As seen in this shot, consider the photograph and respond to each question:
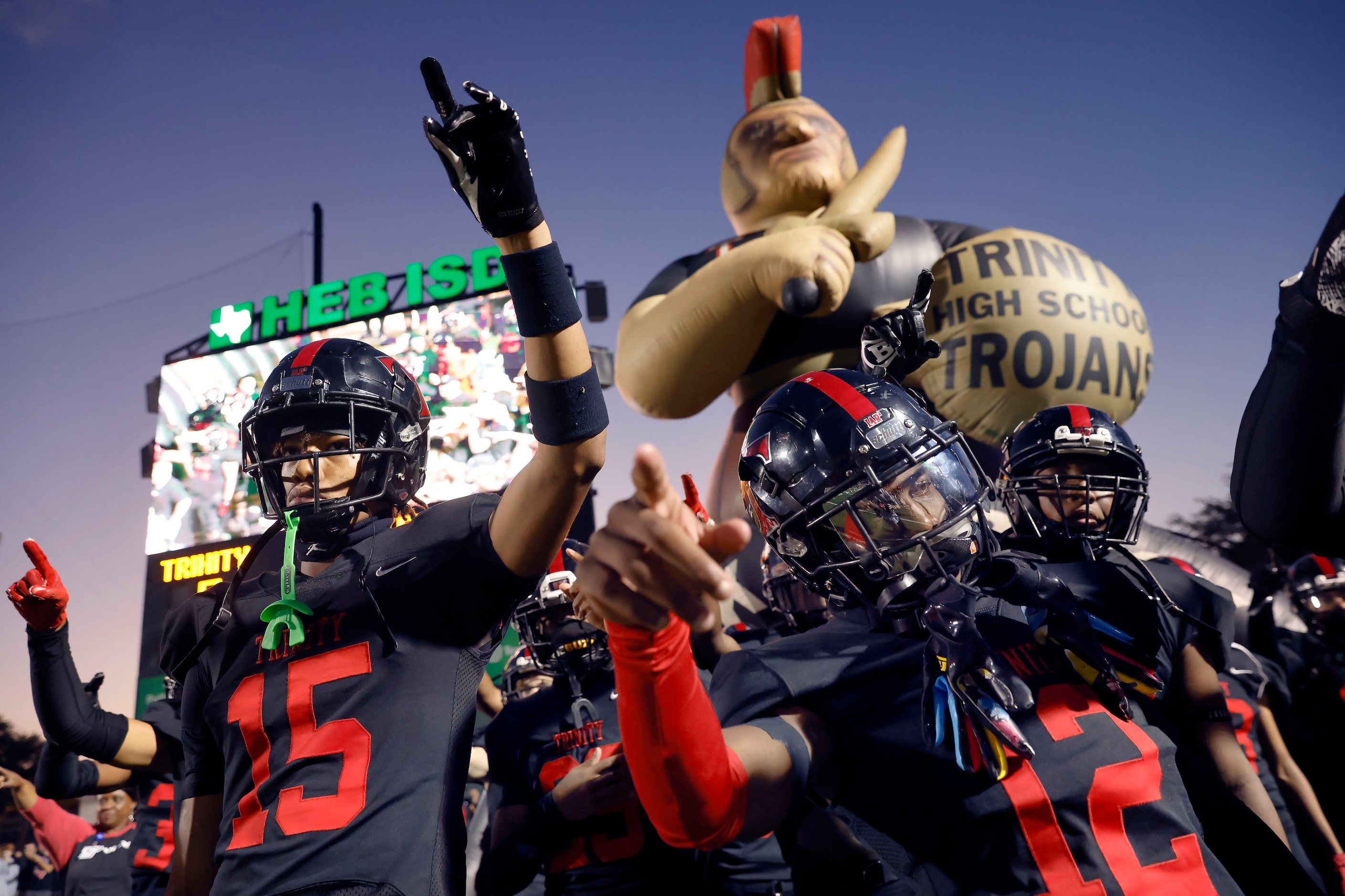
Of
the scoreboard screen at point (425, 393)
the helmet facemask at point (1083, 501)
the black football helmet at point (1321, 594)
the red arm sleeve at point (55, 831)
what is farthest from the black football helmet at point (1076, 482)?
the scoreboard screen at point (425, 393)

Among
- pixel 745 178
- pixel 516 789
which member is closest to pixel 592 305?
pixel 745 178

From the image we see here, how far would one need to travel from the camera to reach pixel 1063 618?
2.00m

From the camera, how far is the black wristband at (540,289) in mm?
1940

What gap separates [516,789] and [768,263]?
13.0ft

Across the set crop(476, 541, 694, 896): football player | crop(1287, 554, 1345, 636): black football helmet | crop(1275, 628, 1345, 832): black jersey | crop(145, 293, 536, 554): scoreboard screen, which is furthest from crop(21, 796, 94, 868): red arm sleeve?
crop(1287, 554, 1345, 636): black football helmet

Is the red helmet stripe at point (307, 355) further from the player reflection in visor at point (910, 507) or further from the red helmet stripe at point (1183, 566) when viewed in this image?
the red helmet stripe at point (1183, 566)

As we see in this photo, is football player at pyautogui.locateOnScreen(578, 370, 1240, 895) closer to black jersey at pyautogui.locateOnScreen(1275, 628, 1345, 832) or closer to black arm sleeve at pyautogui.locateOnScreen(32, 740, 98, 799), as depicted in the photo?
black jersey at pyautogui.locateOnScreen(1275, 628, 1345, 832)

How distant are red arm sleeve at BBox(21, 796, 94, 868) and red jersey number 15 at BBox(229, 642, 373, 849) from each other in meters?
7.21

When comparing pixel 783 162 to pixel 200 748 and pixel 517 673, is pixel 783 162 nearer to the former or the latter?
pixel 517 673

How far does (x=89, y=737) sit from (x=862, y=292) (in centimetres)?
548

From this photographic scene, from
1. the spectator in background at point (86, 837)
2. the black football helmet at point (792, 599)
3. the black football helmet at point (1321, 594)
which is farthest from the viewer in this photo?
the spectator in background at point (86, 837)

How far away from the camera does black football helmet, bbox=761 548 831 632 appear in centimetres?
460

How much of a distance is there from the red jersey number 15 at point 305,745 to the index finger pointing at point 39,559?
4.08 ft

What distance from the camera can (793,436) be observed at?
2.13 meters
